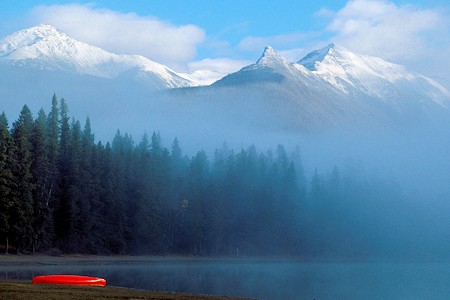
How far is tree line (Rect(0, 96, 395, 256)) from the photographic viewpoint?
92.1 m

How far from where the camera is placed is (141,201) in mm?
118062

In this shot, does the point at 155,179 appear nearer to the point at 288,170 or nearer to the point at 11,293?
the point at 288,170

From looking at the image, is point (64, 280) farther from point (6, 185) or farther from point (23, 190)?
point (23, 190)

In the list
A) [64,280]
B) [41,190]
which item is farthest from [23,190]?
[64,280]

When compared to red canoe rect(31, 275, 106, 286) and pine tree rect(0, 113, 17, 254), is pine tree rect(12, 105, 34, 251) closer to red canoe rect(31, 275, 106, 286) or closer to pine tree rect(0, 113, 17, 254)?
pine tree rect(0, 113, 17, 254)

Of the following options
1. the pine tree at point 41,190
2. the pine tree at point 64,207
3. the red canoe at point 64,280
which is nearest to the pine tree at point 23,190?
the pine tree at point 41,190

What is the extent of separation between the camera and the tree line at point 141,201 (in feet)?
302

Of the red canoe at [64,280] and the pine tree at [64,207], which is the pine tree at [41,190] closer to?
the pine tree at [64,207]

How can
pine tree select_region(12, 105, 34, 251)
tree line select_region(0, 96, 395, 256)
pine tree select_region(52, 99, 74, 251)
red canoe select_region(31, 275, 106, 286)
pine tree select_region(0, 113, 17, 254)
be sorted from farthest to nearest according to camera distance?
pine tree select_region(52, 99, 74, 251) < tree line select_region(0, 96, 395, 256) < pine tree select_region(12, 105, 34, 251) < pine tree select_region(0, 113, 17, 254) < red canoe select_region(31, 275, 106, 286)

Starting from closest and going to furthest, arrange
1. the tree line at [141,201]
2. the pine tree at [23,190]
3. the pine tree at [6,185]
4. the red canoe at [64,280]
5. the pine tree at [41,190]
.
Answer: the red canoe at [64,280], the pine tree at [6,185], the pine tree at [23,190], the tree line at [141,201], the pine tree at [41,190]

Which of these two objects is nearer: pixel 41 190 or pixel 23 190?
pixel 23 190

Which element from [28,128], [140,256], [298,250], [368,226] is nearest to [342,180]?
[368,226]

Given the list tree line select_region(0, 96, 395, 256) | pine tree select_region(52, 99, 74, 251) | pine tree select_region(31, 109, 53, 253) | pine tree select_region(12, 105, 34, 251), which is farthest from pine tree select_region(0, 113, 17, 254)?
pine tree select_region(52, 99, 74, 251)

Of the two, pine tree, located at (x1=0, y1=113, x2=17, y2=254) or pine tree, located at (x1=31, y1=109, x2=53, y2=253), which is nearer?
pine tree, located at (x1=0, y1=113, x2=17, y2=254)
